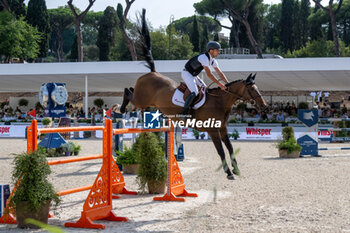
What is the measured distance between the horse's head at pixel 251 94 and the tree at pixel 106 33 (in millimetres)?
46725

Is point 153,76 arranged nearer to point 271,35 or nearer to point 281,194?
point 281,194

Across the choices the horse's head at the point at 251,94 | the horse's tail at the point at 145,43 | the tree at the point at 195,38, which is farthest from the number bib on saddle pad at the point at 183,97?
the tree at the point at 195,38

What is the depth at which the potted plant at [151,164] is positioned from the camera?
257 inches

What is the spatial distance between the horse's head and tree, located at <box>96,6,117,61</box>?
46725 millimetres

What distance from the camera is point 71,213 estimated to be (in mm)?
5270

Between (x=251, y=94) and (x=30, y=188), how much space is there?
2431 mm

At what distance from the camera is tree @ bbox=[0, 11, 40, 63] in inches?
1602

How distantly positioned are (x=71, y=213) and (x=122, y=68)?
16.2 m

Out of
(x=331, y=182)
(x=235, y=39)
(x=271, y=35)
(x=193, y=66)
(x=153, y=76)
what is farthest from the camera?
(x=271, y=35)

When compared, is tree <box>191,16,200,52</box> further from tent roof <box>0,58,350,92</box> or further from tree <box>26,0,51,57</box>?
tent roof <box>0,58,350,92</box>

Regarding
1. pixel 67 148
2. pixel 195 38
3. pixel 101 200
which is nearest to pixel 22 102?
pixel 195 38

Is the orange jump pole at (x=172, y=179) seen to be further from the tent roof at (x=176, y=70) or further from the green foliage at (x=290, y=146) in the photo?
the tent roof at (x=176, y=70)

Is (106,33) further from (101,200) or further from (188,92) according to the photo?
(101,200)

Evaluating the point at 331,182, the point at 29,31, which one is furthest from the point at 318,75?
the point at 29,31
